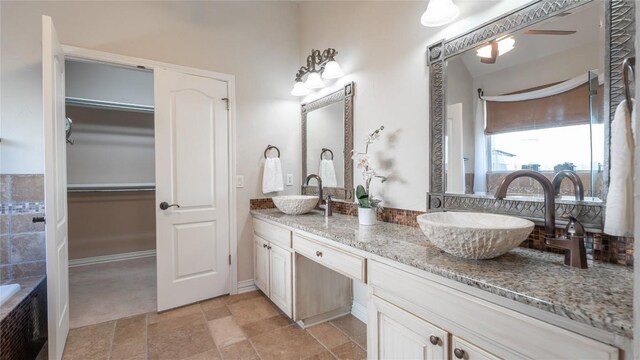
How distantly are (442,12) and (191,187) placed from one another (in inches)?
89.4

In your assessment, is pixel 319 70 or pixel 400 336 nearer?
pixel 400 336

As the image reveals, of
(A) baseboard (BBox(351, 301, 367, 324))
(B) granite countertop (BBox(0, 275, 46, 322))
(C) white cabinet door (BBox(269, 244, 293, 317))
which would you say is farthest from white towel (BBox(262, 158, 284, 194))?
(B) granite countertop (BBox(0, 275, 46, 322))

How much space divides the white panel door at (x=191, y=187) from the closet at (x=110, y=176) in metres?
0.93

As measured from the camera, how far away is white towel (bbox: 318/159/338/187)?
2578 mm

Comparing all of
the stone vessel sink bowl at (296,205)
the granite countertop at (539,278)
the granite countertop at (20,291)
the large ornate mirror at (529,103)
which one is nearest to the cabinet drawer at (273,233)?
the stone vessel sink bowl at (296,205)

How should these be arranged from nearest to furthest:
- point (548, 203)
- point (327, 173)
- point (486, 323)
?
point (486, 323)
point (548, 203)
point (327, 173)

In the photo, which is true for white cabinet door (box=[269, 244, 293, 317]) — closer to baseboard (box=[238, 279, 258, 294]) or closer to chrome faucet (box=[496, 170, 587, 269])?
baseboard (box=[238, 279, 258, 294])

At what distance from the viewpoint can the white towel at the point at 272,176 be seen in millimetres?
2805

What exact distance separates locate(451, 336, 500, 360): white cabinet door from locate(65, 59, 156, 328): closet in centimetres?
315

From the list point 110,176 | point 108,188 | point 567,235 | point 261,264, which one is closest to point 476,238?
point 567,235

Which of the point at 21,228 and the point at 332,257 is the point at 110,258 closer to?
the point at 21,228

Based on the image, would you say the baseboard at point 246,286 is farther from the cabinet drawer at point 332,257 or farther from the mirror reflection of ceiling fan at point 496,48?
the mirror reflection of ceiling fan at point 496,48

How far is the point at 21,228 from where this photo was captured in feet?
6.63

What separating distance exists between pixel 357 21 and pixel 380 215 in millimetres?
1564
